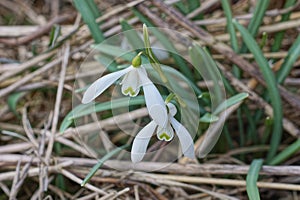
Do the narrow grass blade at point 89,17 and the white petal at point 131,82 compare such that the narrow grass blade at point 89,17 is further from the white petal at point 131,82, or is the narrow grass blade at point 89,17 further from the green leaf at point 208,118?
the white petal at point 131,82

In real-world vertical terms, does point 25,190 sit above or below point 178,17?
below

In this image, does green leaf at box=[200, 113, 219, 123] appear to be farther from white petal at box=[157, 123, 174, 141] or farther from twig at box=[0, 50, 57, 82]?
twig at box=[0, 50, 57, 82]

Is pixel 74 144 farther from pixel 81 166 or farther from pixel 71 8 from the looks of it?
pixel 71 8

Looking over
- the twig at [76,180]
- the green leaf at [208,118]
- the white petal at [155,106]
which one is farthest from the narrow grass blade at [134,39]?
the white petal at [155,106]

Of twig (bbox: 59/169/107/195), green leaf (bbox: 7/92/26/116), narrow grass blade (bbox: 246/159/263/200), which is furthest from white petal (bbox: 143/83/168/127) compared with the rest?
green leaf (bbox: 7/92/26/116)

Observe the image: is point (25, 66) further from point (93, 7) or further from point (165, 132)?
point (165, 132)

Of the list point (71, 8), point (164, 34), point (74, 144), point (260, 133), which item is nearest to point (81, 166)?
point (74, 144)
